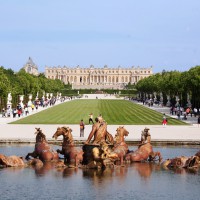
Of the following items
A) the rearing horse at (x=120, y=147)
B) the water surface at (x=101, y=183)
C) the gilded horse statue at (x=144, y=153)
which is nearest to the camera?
the water surface at (x=101, y=183)

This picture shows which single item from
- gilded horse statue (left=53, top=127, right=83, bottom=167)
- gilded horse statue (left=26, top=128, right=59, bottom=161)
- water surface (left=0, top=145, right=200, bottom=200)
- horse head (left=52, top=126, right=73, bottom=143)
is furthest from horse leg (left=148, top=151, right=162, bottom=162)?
gilded horse statue (left=26, top=128, right=59, bottom=161)

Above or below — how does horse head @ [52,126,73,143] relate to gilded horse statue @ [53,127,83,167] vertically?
above

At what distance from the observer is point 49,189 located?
57.5 feet

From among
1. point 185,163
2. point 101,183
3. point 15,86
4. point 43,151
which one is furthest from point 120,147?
point 15,86

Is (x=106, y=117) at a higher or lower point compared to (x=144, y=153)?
higher

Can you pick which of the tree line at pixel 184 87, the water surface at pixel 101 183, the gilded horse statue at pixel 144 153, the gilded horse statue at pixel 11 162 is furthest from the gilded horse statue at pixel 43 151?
the tree line at pixel 184 87

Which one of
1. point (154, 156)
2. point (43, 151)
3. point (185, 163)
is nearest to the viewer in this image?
point (185, 163)

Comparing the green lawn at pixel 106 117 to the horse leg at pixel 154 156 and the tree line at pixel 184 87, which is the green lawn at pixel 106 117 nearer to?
the tree line at pixel 184 87

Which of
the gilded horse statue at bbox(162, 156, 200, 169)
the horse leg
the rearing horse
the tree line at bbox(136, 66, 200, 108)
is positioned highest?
the tree line at bbox(136, 66, 200, 108)

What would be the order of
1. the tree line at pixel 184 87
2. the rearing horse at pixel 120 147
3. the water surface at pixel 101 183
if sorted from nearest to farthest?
the water surface at pixel 101 183 < the rearing horse at pixel 120 147 < the tree line at pixel 184 87

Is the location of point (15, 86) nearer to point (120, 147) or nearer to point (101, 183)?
point (120, 147)

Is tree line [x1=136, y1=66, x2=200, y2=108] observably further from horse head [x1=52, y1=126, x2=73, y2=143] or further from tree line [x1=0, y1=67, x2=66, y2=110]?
horse head [x1=52, y1=126, x2=73, y2=143]

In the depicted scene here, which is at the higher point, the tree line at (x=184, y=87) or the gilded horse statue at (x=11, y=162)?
the tree line at (x=184, y=87)

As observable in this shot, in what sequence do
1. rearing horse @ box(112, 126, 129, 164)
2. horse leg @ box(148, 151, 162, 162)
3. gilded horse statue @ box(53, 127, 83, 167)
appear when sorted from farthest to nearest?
1. horse leg @ box(148, 151, 162, 162)
2. rearing horse @ box(112, 126, 129, 164)
3. gilded horse statue @ box(53, 127, 83, 167)
